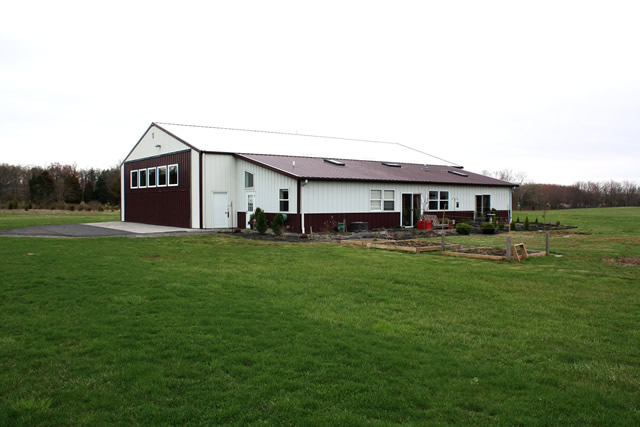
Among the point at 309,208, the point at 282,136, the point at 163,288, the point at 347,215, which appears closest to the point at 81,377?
the point at 163,288

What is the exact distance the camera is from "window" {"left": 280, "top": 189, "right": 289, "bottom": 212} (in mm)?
23164

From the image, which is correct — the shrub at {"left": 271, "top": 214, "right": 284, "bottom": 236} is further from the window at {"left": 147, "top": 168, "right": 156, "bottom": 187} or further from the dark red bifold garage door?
the window at {"left": 147, "top": 168, "right": 156, "bottom": 187}

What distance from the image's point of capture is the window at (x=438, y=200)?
27938 mm

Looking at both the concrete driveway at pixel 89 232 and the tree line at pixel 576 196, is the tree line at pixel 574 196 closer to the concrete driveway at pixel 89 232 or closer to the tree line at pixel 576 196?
the tree line at pixel 576 196

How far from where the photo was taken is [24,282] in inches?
356

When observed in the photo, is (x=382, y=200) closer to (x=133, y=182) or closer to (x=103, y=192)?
(x=133, y=182)

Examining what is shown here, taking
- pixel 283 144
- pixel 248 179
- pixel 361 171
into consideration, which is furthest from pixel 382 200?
pixel 283 144

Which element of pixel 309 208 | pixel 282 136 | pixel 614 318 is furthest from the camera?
pixel 282 136

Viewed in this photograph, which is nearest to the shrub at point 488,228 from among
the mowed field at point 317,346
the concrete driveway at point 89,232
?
the mowed field at point 317,346

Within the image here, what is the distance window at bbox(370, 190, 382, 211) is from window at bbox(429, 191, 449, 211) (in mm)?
4094

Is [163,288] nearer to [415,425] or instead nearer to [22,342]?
[22,342]

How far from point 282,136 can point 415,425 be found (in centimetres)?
3134

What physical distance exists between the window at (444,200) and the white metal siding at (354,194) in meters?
0.24

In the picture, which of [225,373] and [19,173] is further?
[19,173]
